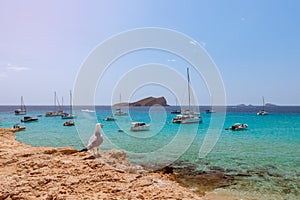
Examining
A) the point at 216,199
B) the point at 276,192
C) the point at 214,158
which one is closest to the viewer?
the point at 216,199

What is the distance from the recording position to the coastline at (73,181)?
4.47 m

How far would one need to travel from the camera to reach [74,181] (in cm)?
504

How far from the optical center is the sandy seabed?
14.7ft

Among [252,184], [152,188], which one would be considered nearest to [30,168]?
[152,188]

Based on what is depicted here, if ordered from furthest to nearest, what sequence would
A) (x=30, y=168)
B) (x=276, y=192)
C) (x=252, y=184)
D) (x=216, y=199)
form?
(x=252, y=184) → (x=276, y=192) → (x=216, y=199) → (x=30, y=168)

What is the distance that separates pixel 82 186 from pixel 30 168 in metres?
1.94

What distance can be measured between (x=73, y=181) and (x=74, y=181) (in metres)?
0.02

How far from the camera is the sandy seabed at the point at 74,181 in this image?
4473 millimetres

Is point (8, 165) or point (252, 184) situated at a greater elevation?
point (8, 165)

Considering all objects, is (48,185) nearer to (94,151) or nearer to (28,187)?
(28,187)

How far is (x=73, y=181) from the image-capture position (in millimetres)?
5023

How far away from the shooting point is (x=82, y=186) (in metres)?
4.89

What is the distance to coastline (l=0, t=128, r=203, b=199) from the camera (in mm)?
4473

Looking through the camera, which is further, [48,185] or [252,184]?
[252,184]
